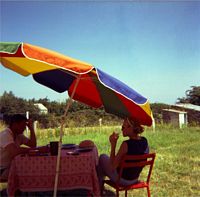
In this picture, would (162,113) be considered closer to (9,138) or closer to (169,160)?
(169,160)

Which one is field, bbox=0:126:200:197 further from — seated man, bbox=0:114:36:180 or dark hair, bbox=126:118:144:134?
seated man, bbox=0:114:36:180

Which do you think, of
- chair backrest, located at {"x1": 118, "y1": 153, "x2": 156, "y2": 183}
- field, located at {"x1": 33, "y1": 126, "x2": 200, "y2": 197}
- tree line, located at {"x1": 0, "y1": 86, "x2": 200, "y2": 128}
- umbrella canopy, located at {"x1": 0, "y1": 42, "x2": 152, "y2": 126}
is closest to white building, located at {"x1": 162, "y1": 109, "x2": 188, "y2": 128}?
tree line, located at {"x1": 0, "y1": 86, "x2": 200, "y2": 128}

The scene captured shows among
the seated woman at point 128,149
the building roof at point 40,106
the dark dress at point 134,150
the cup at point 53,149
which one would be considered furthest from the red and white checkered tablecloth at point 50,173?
the building roof at point 40,106

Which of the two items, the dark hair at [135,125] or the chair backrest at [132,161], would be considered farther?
the dark hair at [135,125]

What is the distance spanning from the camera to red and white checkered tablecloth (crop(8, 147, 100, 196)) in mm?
4527

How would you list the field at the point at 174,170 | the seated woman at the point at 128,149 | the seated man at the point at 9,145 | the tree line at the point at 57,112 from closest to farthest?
1. the seated woman at the point at 128,149
2. the seated man at the point at 9,145
3. the field at the point at 174,170
4. the tree line at the point at 57,112

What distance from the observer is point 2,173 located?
5.05 meters

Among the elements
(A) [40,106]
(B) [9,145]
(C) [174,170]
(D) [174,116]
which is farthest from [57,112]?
(B) [9,145]

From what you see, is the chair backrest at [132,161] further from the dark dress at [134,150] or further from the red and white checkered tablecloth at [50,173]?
the red and white checkered tablecloth at [50,173]

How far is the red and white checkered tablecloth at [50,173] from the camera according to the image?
4527mm

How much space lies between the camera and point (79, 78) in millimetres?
4566

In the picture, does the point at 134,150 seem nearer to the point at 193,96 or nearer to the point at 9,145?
the point at 9,145

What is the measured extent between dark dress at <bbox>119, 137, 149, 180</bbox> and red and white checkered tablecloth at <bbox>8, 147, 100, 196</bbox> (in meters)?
0.42

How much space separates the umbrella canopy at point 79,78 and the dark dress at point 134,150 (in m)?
0.45
